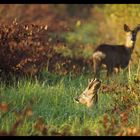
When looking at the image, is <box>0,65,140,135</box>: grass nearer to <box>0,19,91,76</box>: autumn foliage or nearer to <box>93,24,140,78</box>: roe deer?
<box>0,19,91,76</box>: autumn foliage

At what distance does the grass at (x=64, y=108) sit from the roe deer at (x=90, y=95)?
105mm

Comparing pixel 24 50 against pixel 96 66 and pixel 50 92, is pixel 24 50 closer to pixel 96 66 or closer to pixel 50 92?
pixel 50 92

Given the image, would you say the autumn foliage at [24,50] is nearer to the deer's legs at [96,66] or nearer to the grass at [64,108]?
the grass at [64,108]

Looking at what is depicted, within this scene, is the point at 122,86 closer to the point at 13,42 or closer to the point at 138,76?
the point at 138,76

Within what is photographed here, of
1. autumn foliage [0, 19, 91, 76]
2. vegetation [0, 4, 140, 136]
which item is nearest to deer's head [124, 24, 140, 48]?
vegetation [0, 4, 140, 136]

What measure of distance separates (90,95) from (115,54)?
193 inches

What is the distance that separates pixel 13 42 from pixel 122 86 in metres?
2.10

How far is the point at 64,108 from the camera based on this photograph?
9.98m

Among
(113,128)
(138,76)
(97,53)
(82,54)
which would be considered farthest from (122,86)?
(82,54)

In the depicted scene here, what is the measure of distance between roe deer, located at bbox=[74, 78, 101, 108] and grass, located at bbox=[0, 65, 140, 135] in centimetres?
10

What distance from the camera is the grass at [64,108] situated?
8.78 metres

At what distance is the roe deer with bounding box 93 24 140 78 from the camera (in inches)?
582

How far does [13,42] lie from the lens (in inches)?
459

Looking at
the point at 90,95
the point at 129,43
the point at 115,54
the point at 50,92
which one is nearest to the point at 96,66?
the point at 115,54
